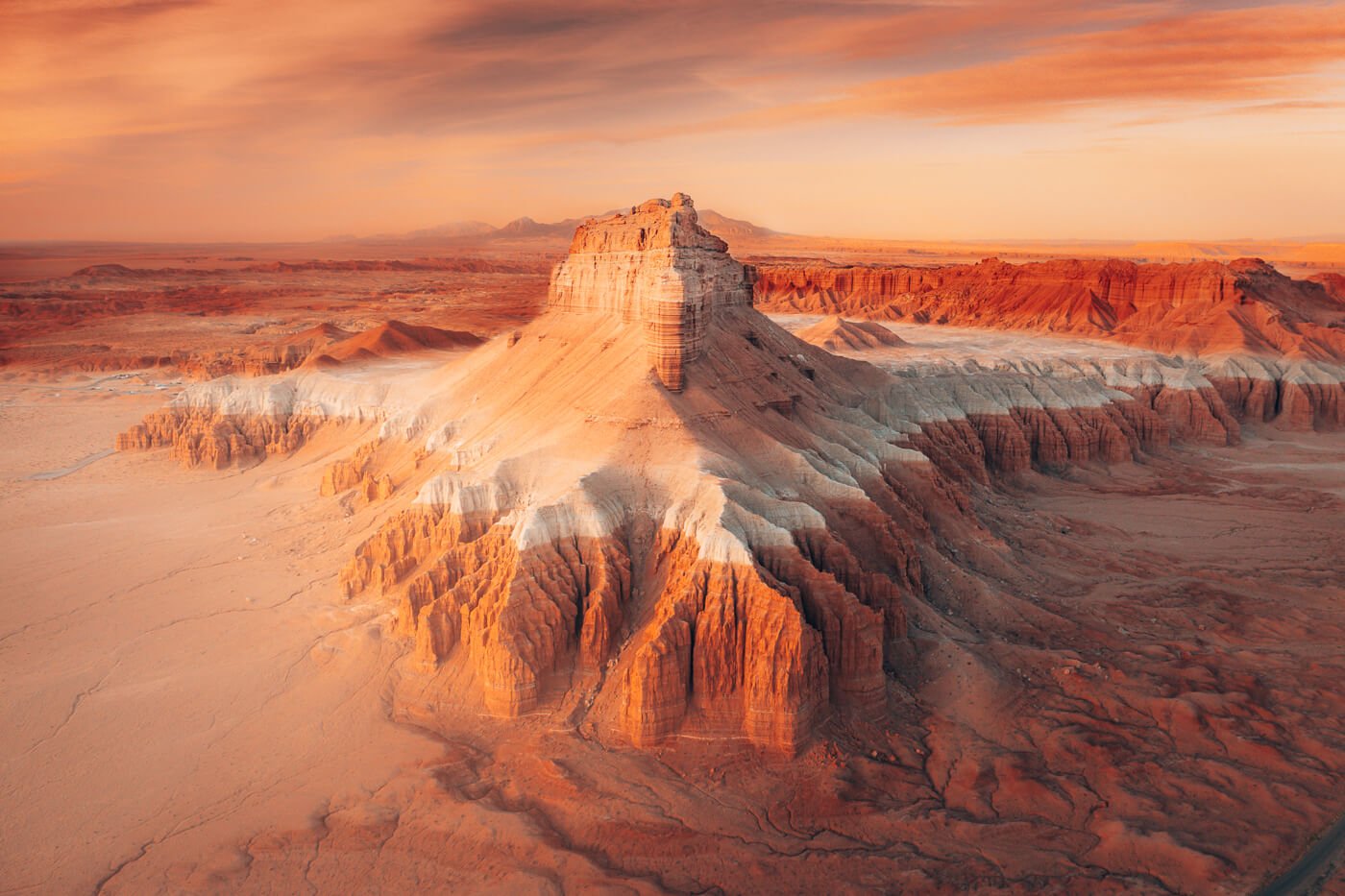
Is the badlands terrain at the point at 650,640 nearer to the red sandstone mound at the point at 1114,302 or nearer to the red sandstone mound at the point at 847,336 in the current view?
the red sandstone mound at the point at 847,336

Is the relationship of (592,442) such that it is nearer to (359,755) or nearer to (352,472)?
(359,755)

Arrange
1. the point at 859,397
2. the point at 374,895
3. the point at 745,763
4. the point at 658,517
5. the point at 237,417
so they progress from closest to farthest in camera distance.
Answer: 1. the point at 374,895
2. the point at 745,763
3. the point at 658,517
4. the point at 859,397
5. the point at 237,417

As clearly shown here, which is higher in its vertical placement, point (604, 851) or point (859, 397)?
point (859, 397)

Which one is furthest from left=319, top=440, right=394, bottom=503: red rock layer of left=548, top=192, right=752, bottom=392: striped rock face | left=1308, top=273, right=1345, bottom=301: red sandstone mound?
left=1308, top=273, right=1345, bottom=301: red sandstone mound

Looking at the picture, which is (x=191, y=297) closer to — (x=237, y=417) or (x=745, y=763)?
(x=237, y=417)

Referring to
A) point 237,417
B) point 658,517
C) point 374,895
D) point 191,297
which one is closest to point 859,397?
point 658,517

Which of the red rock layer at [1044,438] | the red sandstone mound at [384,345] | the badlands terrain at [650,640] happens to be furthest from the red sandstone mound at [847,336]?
the red sandstone mound at [384,345]

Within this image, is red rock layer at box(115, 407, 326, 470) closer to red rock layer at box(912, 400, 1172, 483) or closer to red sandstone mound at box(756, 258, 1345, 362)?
red rock layer at box(912, 400, 1172, 483)
